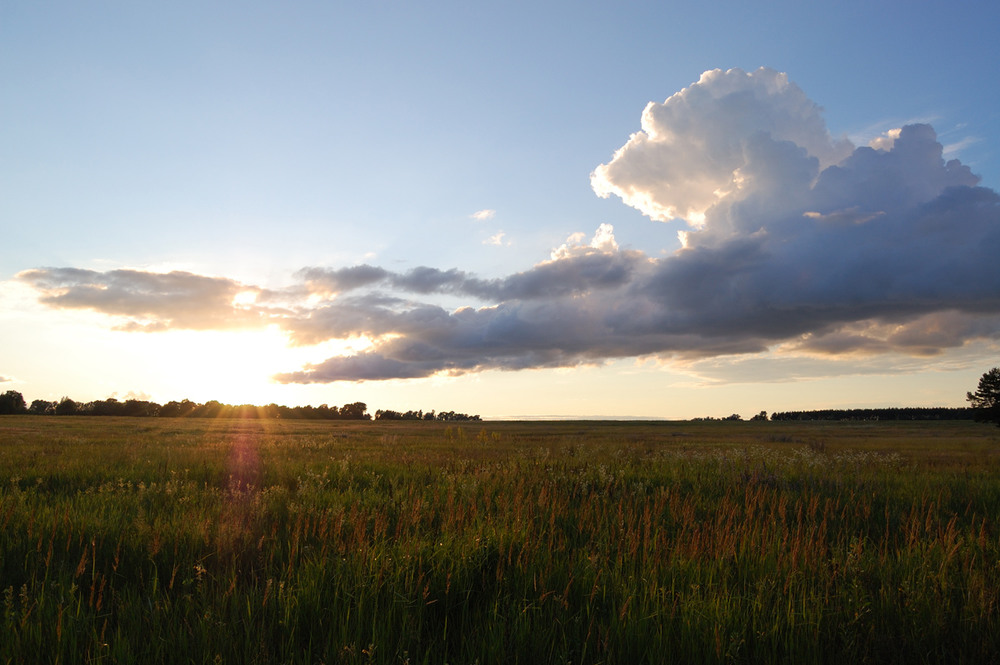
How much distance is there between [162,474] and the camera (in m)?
10.4

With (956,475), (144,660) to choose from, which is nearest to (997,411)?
(956,475)

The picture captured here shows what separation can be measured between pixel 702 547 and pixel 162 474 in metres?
10.2

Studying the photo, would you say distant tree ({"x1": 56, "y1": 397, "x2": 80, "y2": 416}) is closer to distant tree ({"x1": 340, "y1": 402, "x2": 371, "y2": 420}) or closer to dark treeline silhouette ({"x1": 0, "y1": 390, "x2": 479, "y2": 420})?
dark treeline silhouette ({"x1": 0, "y1": 390, "x2": 479, "y2": 420})

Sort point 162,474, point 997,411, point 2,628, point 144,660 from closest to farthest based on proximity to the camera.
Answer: point 144,660 → point 2,628 → point 162,474 → point 997,411

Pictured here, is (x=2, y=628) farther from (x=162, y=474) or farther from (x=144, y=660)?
(x=162, y=474)

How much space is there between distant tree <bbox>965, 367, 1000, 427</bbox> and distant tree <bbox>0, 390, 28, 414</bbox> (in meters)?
213

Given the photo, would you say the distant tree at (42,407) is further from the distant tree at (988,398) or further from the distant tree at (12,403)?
the distant tree at (988,398)

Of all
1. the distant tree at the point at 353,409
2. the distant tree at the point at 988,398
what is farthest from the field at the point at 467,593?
the distant tree at the point at 353,409

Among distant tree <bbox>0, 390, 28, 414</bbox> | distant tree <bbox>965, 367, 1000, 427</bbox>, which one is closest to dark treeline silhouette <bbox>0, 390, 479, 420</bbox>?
distant tree <bbox>0, 390, 28, 414</bbox>

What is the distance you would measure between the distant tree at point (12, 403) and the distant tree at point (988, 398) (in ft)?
699

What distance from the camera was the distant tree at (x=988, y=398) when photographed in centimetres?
7950

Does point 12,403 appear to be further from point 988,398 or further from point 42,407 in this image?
point 988,398

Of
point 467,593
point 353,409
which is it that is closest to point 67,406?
point 353,409

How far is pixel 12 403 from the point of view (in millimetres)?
142625
